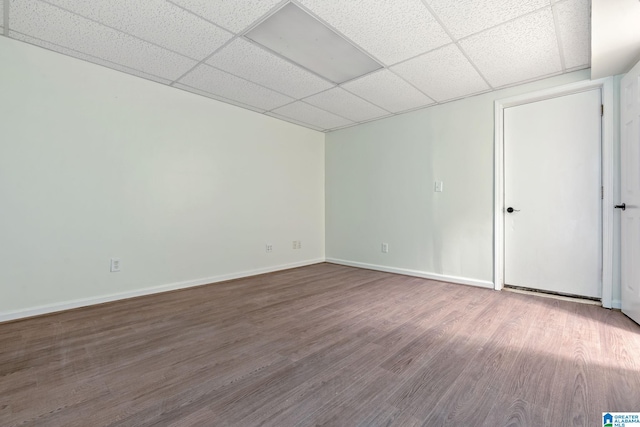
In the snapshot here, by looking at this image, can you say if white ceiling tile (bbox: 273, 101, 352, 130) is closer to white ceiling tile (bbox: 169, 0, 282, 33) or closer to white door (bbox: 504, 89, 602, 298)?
white ceiling tile (bbox: 169, 0, 282, 33)

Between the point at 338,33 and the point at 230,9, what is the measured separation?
2.69ft

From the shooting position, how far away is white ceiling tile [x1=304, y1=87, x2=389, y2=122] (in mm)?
3348

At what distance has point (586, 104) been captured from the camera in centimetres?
271

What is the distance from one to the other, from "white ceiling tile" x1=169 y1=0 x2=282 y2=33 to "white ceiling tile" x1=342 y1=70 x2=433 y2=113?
1298 millimetres

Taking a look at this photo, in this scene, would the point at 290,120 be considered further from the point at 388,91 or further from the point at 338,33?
the point at 338,33

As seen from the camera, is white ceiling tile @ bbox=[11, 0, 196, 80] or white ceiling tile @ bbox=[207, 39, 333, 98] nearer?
white ceiling tile @ bbox=[11, 0, 196, 80]

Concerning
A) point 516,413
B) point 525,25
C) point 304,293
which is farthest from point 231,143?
point 516,413

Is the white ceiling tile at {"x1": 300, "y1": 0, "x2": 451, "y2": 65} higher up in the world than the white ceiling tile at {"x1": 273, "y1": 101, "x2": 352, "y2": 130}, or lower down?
lower down

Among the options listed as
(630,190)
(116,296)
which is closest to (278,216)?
(116,296)

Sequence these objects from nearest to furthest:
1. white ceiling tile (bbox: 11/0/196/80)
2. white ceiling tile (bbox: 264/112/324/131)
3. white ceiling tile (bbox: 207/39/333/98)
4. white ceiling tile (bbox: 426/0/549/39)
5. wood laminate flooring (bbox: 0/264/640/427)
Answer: wood laminate flooring (bbox: 0/264/640/427) < white ceiling tile (bbox: 426/0/549/39) < white ceiling tile (bbox: 11/0/196/80) < white ceiling tile (bbox: 207/39/333/98) < white ceiling tile (bbox: 264/112/324/131)

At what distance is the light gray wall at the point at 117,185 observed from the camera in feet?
7.60

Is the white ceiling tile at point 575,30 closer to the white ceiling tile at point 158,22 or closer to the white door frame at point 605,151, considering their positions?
the white door frame at point 605,151

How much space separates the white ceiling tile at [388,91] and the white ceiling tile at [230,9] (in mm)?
1298

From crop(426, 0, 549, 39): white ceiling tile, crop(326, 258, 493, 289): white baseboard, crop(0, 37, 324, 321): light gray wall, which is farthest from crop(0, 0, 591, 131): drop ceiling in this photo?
crop(326, 258, 493, 289): white baseboard
